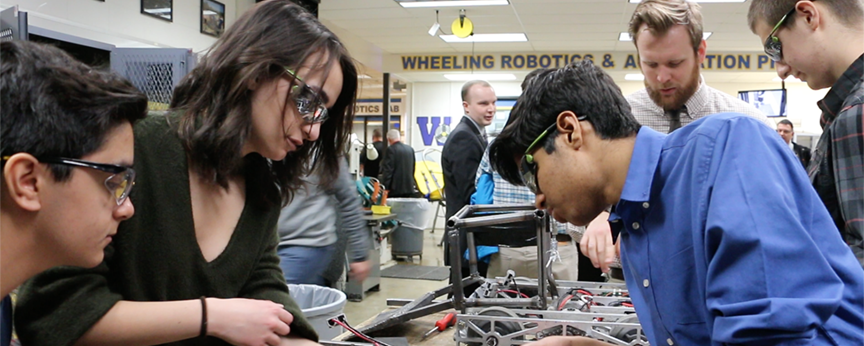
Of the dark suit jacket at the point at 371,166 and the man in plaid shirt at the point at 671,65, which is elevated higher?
the man in plaid shirt at the point at 671,65

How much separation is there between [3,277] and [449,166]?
3.17m

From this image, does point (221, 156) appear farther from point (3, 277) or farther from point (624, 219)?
point (624, 219)

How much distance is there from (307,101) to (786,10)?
1.14 meters

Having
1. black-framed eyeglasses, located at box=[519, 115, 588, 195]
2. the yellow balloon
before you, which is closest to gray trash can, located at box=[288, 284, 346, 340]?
black-framed eyeglasses, located at box=[519, 115, 588, 195]

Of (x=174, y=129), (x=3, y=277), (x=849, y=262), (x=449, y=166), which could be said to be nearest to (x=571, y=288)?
(x=849, y=262)

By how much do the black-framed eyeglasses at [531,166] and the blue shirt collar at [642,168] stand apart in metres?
0.15

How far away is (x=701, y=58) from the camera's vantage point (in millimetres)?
2100

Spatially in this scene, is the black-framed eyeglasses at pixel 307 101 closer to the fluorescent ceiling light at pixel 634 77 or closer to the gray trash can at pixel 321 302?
the gray trash can at pixel 321 302

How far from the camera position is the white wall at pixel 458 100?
12.4 meters

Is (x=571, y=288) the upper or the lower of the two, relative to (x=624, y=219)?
lower

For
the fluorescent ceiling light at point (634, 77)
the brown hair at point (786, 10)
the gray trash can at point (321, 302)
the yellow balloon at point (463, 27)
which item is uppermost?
the yellow balloon at point (463, 27)

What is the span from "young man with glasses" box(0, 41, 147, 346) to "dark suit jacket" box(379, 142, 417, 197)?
7.99 metres

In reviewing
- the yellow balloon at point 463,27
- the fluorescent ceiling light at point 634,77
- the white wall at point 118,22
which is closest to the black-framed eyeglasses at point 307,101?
the white wall at point 118,22

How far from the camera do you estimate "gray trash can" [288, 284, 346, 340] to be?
2.02 metres
